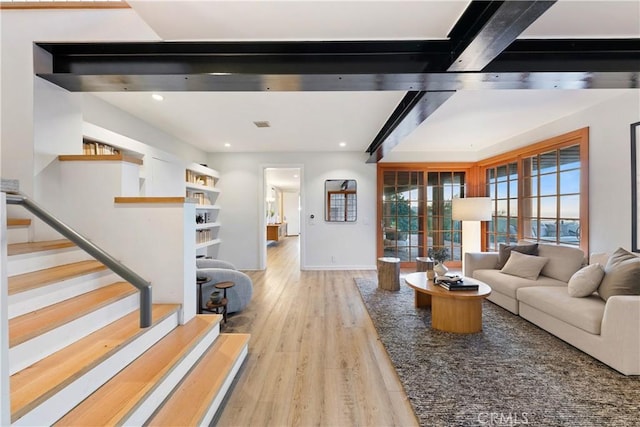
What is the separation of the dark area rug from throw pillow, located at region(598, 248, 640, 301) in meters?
0.62

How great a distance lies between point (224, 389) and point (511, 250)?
3958 millimetres

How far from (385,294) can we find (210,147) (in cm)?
422

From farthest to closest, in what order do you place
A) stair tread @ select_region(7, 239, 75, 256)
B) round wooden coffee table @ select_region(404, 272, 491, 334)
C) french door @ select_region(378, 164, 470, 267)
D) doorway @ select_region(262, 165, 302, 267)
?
doorway @ select_region(262, 165, 302, 267)
french door @ select_region(378, 164, 470, 267)
round wooden coffee table @ select_region(404, 272, 491, 334)
stair tread @ select_region(7, 239, 75, 256)

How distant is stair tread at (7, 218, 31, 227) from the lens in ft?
7.16

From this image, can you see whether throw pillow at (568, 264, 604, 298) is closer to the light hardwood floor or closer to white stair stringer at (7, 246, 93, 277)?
the light hardwood floor

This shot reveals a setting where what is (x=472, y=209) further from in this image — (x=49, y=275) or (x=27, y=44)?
(x=27, y=44)

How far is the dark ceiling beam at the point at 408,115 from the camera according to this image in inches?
100

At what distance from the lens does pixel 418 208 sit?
5.95 meters

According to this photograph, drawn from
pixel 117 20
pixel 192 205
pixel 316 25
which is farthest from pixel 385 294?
pixel 117 20

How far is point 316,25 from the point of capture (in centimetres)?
182

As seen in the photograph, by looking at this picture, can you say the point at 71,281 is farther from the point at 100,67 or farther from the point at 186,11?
the point at 186,11

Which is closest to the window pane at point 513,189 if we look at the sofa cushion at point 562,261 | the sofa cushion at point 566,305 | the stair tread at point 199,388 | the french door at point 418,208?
the french door at point 418,208

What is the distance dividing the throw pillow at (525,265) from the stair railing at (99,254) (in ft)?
13.1

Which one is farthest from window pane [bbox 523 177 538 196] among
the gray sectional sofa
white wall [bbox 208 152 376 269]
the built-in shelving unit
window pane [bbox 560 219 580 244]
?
the built-in shelving unit
